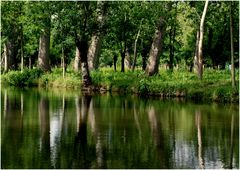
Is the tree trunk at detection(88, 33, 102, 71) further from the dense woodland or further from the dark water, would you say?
the dark water

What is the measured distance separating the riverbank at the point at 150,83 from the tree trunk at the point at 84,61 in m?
0.80

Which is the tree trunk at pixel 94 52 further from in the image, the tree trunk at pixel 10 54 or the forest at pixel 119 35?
the tree trunk at pixel 10 54

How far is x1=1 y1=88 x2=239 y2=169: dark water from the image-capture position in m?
16.0

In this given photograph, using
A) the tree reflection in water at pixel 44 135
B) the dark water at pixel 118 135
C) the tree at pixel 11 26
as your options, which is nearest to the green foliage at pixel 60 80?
the tree at pixel 11 26

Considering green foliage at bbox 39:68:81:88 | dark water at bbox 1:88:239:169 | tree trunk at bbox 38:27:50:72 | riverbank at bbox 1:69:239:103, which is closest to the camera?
dark water at bbox 1:88:239:169

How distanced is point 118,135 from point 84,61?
27376 mm

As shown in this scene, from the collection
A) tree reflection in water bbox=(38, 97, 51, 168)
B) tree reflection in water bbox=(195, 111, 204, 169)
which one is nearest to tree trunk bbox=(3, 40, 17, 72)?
tree reflection in water bbox=(38, 97, 51, 168)

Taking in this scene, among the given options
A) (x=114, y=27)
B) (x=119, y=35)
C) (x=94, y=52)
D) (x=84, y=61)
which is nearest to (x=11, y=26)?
(x=119, y=35)

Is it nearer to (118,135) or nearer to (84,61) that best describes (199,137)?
(118,135)

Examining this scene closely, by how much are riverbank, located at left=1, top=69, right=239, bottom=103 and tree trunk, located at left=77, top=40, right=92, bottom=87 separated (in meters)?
0.80

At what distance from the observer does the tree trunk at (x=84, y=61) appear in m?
47.3

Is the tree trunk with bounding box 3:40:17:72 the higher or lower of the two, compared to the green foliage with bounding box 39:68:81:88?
higher

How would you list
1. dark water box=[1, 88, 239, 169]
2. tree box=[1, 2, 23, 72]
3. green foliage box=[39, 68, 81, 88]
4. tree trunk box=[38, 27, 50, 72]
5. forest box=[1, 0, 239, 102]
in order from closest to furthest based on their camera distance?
dark water box=[1, 88, 239, 169] → forest box=[1, 0, 239, 102] → green foliage box=[39, 68, 81, 88] → tree box=[1, 2, 23, 72] → tree trunk box=[38, 27, 50, 72]

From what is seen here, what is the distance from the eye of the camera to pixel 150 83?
4356cm
